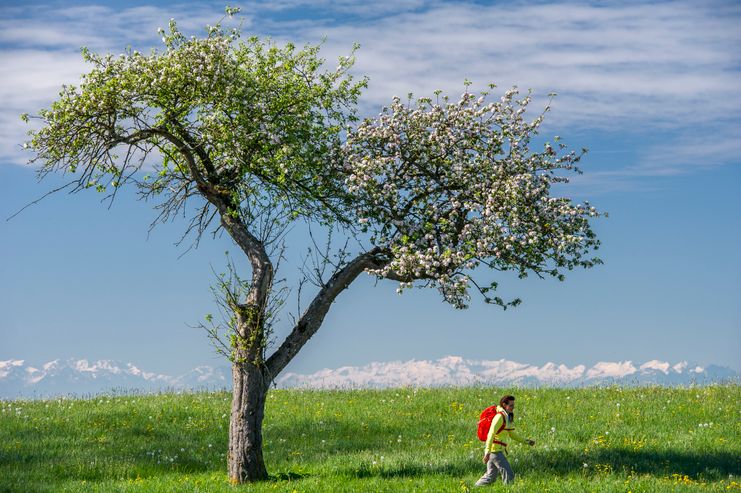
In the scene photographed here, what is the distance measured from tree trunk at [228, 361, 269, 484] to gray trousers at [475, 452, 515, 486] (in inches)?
210

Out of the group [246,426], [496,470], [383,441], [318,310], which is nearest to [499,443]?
[496,470]

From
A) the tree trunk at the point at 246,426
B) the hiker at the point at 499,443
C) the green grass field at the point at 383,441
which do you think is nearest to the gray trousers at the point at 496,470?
the hiker at the point at 499,443

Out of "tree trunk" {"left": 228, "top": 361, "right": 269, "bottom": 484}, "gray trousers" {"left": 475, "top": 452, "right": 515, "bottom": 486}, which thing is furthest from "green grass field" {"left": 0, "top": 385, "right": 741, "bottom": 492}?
"tree trunk" {"left": 228, "top": 361, "right": 269, "bottom": 484}

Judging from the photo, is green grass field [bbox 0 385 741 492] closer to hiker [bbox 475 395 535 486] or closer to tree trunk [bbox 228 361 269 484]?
hiker [bbox 475 395 535 486]

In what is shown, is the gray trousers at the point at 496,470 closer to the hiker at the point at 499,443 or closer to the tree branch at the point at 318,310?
the hiker at the point at 499,443

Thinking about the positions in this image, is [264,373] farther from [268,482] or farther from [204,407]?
[204,407]

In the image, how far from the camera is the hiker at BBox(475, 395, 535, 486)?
16.5 meters

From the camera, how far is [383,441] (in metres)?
23.5

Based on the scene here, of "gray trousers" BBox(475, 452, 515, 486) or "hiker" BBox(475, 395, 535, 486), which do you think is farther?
"gray trousers" BBox(475, 452, 515, 486)

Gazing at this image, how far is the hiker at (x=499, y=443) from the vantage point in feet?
54.2

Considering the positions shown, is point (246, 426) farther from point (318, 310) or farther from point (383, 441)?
point (383, 441)

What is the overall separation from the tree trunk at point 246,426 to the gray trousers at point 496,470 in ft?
17.5

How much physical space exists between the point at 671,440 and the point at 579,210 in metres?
7.43

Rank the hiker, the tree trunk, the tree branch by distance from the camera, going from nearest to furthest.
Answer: the hiker
the tree trunk
the tree branch
